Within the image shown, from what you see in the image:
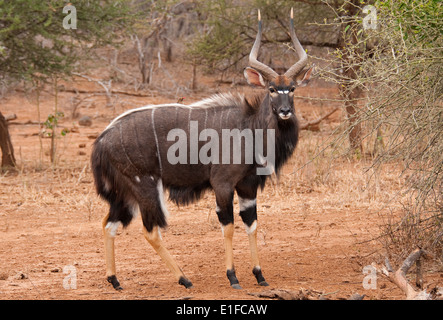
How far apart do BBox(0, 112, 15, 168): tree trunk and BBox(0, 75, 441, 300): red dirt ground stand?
395mm

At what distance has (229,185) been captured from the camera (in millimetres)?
5160

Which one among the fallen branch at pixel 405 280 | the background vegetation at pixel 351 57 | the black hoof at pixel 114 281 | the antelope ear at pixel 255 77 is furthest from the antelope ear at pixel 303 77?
the black hoof at pixel 114 281

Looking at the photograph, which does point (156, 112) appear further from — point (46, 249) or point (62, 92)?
point (62, 92)

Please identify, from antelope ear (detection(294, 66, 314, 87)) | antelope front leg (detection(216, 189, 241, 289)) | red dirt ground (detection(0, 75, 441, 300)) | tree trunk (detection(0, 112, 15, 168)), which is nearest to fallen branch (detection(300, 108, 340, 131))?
red dirt ground (detection(0, 75, 441, 300))

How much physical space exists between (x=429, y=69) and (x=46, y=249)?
411cm

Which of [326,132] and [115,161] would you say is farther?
[326,132]

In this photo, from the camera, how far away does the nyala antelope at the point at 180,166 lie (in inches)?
204

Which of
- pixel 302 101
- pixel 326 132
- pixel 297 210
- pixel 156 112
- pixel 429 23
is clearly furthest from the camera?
pixel 302 101

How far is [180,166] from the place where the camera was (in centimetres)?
529

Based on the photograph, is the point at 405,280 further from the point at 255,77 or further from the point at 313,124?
the point at 313,124

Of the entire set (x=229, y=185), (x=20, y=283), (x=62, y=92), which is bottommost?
(x=20, y=283)

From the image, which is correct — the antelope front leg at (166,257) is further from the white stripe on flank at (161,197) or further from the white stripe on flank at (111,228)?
the white stripe on flank at (111,228)

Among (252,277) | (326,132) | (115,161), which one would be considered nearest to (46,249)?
(115,161)

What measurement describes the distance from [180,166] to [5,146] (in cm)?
640
